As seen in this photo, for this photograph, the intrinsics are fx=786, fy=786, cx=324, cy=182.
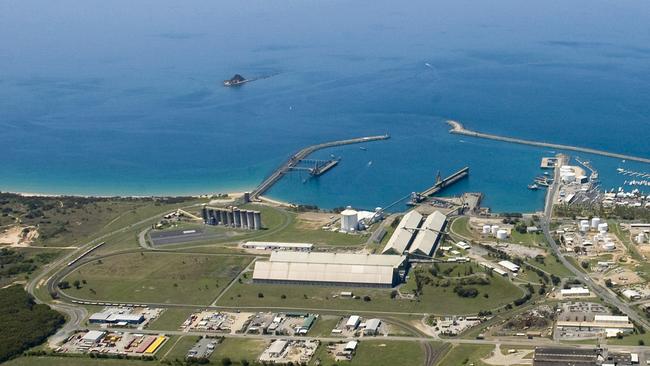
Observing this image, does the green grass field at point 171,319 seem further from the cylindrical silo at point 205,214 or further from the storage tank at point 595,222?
the storage tank at point 595,222

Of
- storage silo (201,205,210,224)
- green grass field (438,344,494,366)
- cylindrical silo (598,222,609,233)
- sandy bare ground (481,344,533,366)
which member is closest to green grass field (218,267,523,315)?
green grass field (438,344,494,366)

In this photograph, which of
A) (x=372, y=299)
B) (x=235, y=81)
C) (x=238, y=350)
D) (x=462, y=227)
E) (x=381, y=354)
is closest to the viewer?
(x=381, y=354)

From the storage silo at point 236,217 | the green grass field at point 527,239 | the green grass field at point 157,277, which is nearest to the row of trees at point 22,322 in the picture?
the green grass field at point 157,277

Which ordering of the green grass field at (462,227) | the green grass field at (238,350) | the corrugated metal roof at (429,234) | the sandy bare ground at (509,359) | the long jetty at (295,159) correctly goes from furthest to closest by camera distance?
the long jetty at (295,159), the green grass field at (462,227), the corrugated metal roof at (429,234), the green grass field at (238,350), the sandy bare ground at (509,359)

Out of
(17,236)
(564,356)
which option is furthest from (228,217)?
(564,356)

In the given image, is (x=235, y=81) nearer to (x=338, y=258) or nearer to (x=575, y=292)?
(x=338, y=258)

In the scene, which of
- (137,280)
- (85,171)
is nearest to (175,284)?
(137,280)

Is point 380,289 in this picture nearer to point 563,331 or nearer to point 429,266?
point 429,266

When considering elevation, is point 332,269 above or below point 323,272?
above
